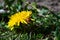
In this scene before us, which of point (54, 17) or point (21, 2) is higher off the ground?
point (21, 2)

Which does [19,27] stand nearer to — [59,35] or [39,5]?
[59,35]

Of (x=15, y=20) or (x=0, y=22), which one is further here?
(x=0, y=22)

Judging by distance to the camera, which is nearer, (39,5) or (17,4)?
(17,4)

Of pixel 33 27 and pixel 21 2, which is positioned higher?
pixel 21 2

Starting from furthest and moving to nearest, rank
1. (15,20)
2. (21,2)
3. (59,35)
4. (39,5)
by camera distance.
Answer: (39,5), (21,2), (15,20), (59,35)

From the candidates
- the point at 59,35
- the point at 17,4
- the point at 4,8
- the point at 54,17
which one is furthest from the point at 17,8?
the point at 59,35

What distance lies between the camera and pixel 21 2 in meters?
2.38

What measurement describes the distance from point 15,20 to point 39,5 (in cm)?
80

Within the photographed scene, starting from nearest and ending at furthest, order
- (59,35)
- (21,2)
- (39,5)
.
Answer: (59,35) → (21,2) → (39,5)

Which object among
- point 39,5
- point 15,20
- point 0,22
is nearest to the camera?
point 15,20

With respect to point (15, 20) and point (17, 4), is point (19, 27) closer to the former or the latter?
point (15, 20)

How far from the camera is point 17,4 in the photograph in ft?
7.70

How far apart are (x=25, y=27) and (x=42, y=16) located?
27cm

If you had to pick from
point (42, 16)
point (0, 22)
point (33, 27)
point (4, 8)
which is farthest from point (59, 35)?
point (4, 8)
